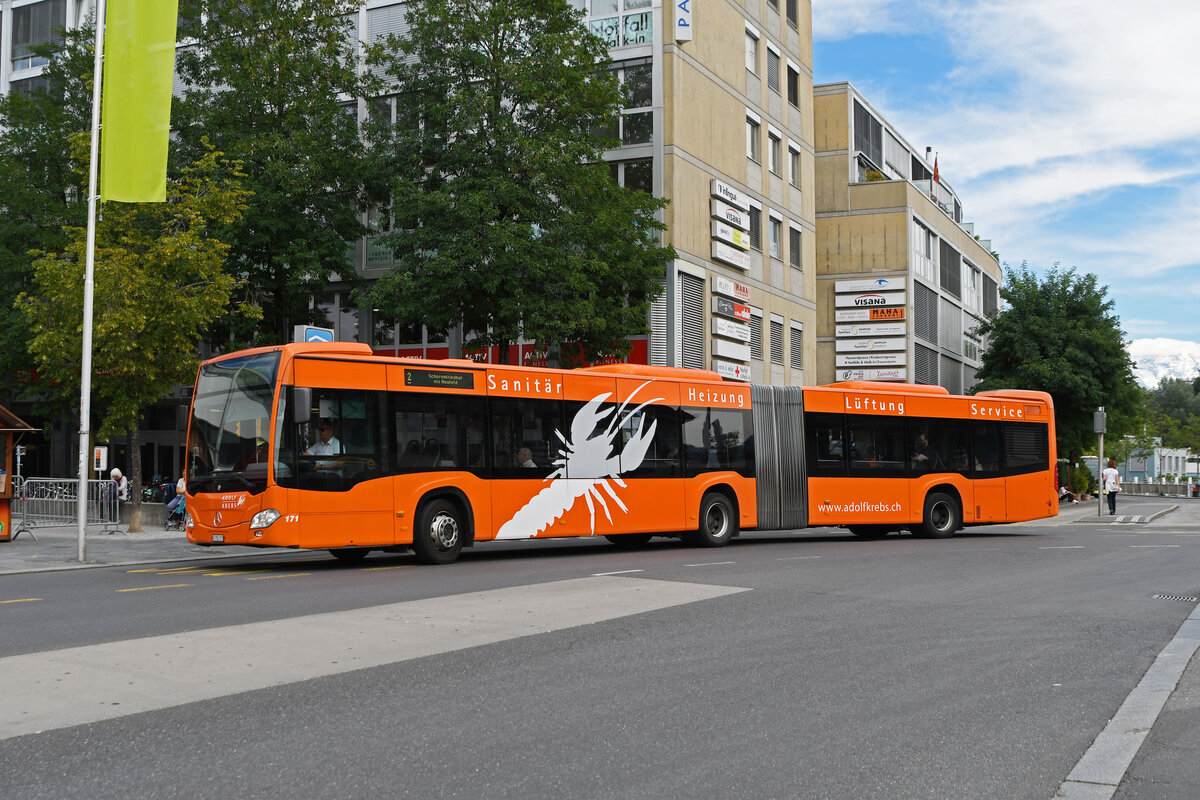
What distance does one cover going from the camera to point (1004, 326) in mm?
51625

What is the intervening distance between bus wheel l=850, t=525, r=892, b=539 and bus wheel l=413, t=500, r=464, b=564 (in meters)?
10.6

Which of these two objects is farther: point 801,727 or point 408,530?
point 408,530

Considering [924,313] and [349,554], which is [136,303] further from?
[924,313]

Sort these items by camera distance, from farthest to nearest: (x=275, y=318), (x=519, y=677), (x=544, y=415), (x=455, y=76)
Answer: (x=275, y=318), (x=455, y=76), (x=544, y=415), (x=519, y=677)

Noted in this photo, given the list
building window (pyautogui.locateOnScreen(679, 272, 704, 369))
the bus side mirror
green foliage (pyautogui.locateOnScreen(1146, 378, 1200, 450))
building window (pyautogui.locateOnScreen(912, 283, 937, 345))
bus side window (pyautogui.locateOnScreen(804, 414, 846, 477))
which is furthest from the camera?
green foliage (pyautogui.locateOnScreen(1146, 378, 1200, 450))

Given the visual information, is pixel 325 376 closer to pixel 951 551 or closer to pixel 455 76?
pixel 951 551

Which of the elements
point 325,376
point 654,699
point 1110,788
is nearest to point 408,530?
point 325,376

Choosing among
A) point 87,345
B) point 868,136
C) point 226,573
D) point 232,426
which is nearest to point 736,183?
point 868,136

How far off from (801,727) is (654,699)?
0.96 m

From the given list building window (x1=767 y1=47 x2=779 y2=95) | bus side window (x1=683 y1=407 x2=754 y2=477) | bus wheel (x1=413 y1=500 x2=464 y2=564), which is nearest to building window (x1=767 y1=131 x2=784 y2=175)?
building window (x1=767 y1=47 x2=779 y2=95)

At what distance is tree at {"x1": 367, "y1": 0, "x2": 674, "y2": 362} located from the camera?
25641 millimetres

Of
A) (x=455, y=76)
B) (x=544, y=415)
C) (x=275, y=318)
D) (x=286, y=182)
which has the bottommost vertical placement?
(x=544, y=415)

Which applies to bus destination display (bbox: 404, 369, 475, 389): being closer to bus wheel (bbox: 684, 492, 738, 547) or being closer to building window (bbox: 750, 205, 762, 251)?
bus wheel (bbox: 684, 492, 738, 547)

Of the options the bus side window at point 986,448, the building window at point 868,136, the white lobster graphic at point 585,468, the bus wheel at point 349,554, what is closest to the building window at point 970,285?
the building window at point 868,136
